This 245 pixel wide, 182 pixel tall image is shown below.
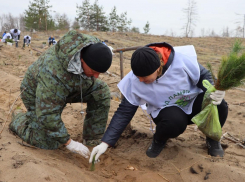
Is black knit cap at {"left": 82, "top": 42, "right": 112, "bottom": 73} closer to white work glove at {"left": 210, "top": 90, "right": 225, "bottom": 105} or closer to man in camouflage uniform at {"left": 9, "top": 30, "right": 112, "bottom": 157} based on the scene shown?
man in camouflage uniform at {"left": 9, "top": 30, "right": 112, "bottom": 157}

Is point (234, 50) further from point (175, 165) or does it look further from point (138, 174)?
point (138, 174)

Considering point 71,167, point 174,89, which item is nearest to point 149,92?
point 174,89

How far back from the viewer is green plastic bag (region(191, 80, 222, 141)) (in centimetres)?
201

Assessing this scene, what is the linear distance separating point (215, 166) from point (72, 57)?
161 cm

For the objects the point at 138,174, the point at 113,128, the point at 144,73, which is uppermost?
the point at 144,73

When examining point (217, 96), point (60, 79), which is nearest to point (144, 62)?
point (217, 96)

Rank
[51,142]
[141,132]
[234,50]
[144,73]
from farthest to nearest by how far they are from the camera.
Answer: [141,132], [51,142], [234,50], [144,73]

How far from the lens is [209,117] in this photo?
6.69 feet

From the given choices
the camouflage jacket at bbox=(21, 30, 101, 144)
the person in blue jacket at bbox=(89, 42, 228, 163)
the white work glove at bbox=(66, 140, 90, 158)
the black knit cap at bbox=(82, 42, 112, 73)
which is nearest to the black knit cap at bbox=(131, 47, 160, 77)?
the person in blue jacket at bbox=(89, 42, 228, 163)

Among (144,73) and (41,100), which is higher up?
(144,73)

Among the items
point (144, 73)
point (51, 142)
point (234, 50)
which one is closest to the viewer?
point (144, 73)

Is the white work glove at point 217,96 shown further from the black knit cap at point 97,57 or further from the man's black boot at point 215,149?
the black knit cap at point 97,57

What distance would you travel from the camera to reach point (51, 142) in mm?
2494

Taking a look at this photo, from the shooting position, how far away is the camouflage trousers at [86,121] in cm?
246
